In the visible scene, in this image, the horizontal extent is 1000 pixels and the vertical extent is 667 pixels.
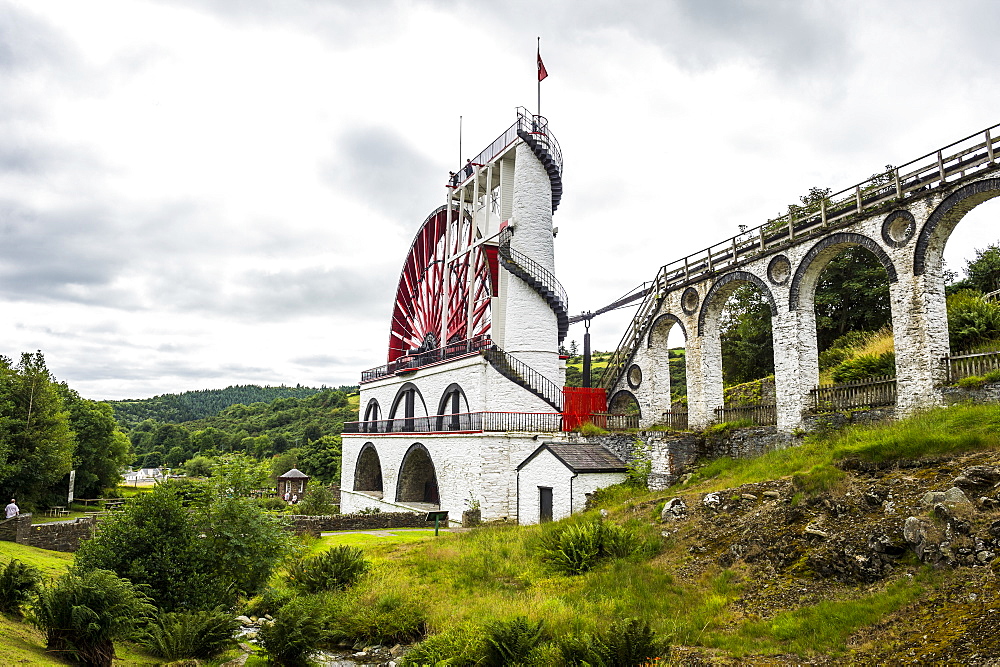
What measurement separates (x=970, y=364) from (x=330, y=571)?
13144 millimetres

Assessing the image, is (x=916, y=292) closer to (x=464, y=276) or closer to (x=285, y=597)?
(x=285, y=597)

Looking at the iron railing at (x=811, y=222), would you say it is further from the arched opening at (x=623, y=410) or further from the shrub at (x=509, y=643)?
the shrub at (x=509, y=643)

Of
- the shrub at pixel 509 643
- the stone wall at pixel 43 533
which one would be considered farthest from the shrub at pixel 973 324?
the stone wall at pixel 43 533

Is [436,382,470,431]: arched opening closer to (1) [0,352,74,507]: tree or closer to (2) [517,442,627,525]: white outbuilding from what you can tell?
(2) [517,442,627,525]: white outbuilding

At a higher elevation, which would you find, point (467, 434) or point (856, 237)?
point (856, 237)

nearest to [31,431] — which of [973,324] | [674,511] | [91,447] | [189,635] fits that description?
[91,447]

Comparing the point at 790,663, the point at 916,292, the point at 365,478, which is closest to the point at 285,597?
the point at 790,663

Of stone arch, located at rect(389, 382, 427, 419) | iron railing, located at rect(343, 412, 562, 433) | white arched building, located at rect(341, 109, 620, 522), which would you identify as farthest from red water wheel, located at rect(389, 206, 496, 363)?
iron railing, located at rect(343, 412, 562, 433)

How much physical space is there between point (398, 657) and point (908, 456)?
821 cm

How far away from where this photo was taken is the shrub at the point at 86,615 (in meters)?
6.84

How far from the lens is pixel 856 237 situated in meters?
14.3

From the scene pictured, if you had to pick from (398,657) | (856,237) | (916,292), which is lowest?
(398,657)

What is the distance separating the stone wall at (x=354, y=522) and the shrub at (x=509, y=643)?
1121 centimetres

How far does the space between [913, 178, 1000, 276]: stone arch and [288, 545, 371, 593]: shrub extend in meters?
13.0
